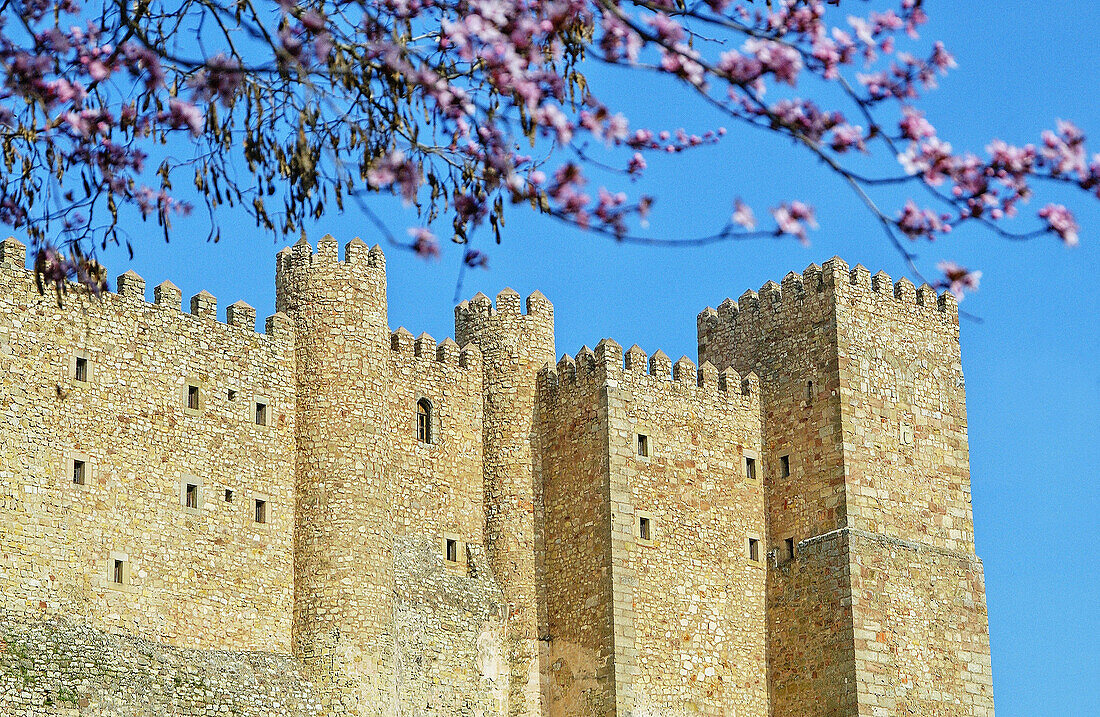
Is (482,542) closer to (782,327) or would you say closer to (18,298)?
(782,327)

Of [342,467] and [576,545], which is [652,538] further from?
[342,467]

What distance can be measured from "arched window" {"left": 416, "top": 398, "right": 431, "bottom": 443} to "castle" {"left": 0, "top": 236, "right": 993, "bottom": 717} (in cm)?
5

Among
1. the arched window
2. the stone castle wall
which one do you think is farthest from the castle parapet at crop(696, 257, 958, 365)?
the stone castle wall

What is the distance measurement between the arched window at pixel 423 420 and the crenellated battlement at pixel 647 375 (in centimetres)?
250

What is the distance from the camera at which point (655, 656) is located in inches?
1481

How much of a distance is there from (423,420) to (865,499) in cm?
846

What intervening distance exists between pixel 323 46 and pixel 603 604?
22.6 m

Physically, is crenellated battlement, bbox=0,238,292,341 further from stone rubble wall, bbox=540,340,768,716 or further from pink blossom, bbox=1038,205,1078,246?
pink blossom, bbox=1038,205,1078,246

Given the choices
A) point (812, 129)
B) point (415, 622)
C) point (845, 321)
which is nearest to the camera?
point (812, 129)

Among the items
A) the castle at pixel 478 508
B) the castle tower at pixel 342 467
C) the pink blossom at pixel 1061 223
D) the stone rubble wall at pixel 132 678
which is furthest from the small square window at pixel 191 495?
the pink blossom at pixel 1061 223

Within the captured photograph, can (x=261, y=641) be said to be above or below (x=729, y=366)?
below

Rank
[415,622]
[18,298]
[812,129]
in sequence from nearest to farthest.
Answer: [812,129]
[18,298]
[415,622]

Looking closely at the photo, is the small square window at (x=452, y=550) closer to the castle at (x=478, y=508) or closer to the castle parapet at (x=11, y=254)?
the castle at (x=478, y=508)

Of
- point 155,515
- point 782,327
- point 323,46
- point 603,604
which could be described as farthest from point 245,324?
point 323,46
